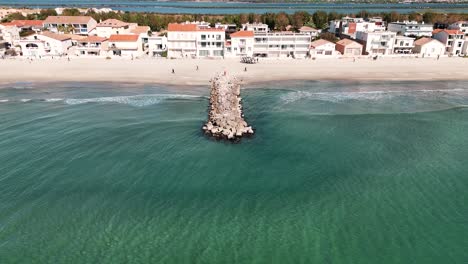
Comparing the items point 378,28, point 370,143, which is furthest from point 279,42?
point 370,143

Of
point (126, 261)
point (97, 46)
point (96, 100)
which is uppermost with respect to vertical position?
point (97, 46)

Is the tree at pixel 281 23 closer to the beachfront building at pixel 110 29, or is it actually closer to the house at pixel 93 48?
the beachfront building at pixel 110 29

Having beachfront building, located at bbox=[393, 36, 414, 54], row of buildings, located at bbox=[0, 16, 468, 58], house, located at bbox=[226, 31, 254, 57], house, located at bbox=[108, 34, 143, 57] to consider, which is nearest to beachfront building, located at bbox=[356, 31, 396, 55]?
row of buildings, located at bbox=[0, 16, 468, 58]

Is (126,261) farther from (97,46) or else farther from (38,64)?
(97,46)

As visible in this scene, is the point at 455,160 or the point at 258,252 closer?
the point at 258,252

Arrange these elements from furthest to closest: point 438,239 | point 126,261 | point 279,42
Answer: point 279,42, point 438,239, point 126,261

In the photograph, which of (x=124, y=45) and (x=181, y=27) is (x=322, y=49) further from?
(x=124, y=45)
